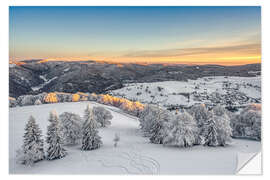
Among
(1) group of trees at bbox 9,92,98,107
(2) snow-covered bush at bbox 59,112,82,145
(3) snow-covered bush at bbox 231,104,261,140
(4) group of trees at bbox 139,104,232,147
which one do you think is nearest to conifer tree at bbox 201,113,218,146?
(4) group of trees at bbox 139,104,232,147

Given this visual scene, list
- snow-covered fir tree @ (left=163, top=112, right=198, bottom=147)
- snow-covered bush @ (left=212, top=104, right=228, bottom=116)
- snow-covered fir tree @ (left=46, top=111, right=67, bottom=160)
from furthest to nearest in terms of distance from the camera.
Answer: snow-covered bush @ (left=212, top=104, right=228, bottom=116), snow-covered fir tree @ (left=163, top=112, right=198, bottom=147), snow-covered fir tree @ (left=46, top=111, right=67, bottom=160)

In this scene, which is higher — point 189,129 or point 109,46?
point 109,46

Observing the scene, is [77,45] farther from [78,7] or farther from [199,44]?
[199,44]

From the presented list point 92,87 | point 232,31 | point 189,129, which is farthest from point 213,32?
point 92,87

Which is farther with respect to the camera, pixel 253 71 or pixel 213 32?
pixel 213 32

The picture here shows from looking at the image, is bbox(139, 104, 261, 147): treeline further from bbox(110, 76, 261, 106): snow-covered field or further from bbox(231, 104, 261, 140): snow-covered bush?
bbox(110, 76, 261, 106): snow-covered field
